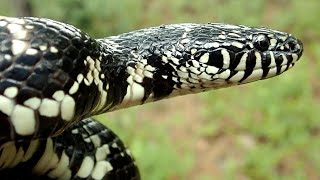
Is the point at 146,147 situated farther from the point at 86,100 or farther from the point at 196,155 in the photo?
the point at 86,100

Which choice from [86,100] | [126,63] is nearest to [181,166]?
[126,63]

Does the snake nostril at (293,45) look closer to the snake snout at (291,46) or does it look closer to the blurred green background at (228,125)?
the snake snout at (291,46)

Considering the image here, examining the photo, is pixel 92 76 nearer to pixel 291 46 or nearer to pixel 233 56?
pixel 233 56

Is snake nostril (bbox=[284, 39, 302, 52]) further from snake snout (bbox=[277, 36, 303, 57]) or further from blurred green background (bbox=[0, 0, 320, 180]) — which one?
blurred green background (bbox=[0, 0, 320, 180])

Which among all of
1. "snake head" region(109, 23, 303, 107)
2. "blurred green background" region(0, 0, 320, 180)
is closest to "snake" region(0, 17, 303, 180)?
"snake head" region(109, 23, 303, 107)

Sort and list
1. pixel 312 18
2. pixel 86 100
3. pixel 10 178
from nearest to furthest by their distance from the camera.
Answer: pixel 86 100
pixel 10 178
pixel 312 18
